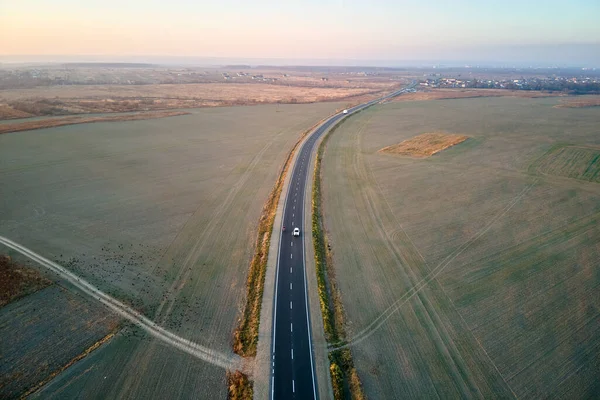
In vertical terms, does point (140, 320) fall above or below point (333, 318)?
below

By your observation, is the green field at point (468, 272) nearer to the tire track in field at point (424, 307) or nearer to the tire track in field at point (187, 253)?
the tire track in field at point (424, 307)

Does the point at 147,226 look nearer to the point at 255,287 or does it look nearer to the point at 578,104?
the point at 255,287

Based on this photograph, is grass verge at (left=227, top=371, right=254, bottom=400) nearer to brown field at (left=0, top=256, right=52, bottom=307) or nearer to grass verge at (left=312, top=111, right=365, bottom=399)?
grass verge at (left=312, top=111, right=365, bottom=399)

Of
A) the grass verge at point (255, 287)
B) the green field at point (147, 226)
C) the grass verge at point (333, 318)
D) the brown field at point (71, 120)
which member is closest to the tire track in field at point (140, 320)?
the green field at point (147, 226)

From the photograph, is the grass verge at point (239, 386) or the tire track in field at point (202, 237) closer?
the grass verge at point (239, 386)

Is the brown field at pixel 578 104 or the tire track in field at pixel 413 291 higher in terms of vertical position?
the brown field at pixel 578 104

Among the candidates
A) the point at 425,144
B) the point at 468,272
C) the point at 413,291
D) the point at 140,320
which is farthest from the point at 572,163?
the point at 140,320
